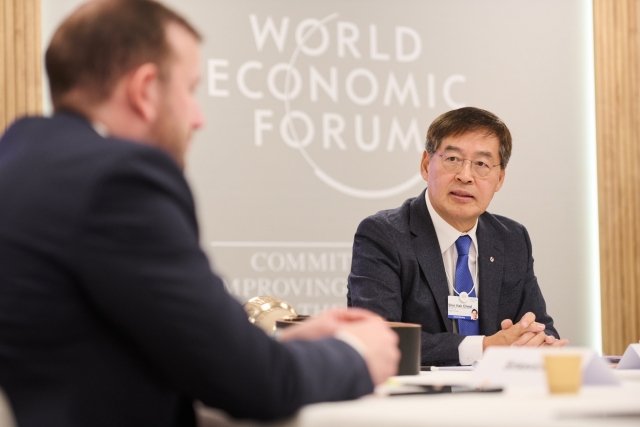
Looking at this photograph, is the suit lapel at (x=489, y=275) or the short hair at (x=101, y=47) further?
the suit lapel at (x=489, y=275)

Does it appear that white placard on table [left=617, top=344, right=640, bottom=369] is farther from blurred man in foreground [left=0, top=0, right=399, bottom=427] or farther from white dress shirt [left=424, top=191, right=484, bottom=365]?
blurred man in foreground [left=0, top=0, right=399, bottom=427]

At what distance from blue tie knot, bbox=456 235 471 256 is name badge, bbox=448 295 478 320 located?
20 cm

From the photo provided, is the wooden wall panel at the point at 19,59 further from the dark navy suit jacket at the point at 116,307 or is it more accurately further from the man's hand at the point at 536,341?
the dark navy suit jacket at the point at 116,307

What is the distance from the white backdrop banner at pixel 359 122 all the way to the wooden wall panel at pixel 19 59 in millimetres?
149

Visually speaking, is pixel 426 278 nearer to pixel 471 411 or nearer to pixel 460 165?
pixel 460 165

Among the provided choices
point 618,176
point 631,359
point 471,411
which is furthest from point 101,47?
point 618,176

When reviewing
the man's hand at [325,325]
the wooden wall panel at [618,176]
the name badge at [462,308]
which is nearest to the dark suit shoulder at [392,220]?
the name badge at [462,308]

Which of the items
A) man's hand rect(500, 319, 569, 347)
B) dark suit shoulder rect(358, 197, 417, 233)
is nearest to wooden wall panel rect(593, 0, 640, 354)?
dark suit shoulder rect(358, 197, 417, 233)

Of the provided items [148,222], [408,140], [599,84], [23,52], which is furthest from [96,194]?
[599,84]

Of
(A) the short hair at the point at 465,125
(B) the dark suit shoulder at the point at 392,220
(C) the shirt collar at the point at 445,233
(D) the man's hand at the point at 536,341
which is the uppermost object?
(A) the short hair at the point at 465,125

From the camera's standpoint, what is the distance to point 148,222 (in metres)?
0.93

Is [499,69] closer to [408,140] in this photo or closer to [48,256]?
[408,140]

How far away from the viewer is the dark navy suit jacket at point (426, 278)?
9.07 ft

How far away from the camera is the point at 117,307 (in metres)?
0.94
